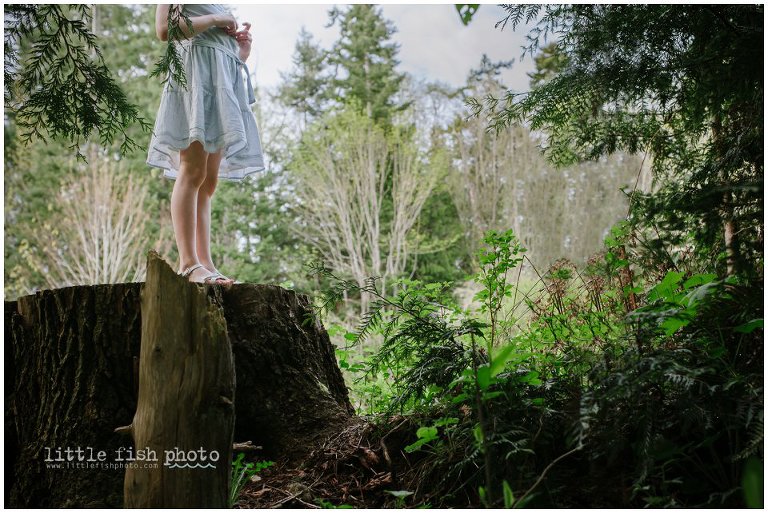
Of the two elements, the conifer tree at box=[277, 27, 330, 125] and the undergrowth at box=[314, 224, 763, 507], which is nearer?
the undergrowth at box=[314, 224, 763, 507]

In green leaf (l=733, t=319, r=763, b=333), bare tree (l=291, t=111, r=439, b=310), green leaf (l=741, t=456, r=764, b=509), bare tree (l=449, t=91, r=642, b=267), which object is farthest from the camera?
bare tree (l=449, t=91, r=642, b=267)

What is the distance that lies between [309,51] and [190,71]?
35.9 ft

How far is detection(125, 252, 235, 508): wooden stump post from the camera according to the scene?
1489 millimetres

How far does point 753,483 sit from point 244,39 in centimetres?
288

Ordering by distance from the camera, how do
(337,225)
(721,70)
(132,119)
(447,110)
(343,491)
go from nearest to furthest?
(721,70) → (343,491) → (132,119) → (337,225) → (447,110)

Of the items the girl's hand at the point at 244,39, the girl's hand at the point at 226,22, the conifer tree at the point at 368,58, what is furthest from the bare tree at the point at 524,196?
the girl's hand at the point at 226,22

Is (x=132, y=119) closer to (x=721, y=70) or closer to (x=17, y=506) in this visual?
(x=17, y=506)

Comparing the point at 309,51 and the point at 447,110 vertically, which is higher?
the point at 309,51

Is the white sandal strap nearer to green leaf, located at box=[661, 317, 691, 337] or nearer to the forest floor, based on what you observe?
the forest floor

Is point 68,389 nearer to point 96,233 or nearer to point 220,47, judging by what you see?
point 220,47

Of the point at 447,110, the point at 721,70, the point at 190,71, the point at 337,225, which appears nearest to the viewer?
the point at 721,70

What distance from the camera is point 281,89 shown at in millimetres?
12961

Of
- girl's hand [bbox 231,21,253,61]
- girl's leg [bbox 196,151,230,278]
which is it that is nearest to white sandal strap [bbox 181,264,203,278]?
girl's leg [bbox 196,151,230,278]

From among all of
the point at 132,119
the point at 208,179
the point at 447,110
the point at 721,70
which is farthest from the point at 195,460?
the point at 447,110
